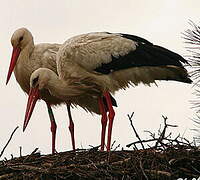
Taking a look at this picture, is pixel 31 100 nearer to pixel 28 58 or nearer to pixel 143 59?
pixel 28 58

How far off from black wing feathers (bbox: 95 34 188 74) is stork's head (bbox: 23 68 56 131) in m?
0.66

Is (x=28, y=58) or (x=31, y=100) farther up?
(x=28, y=58)

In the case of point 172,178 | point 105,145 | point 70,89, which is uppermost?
point 70,89

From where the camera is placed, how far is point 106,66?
9.66 metres

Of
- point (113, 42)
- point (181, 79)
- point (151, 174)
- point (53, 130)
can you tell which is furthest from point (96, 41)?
point (151, 174)

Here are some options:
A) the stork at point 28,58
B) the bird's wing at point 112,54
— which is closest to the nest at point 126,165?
the bird's wing at point 112,54

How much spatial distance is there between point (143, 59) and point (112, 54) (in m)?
0.40

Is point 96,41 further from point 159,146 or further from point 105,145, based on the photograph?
point 159,146

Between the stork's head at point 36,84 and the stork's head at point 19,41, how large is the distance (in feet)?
3.43

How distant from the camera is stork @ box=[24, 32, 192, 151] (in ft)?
31.5

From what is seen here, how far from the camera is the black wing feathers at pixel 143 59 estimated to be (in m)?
9.56

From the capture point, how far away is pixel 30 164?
772 cm

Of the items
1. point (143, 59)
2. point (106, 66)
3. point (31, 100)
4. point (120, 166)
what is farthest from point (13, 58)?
point (120, 166)

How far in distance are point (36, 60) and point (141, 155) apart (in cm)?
379
